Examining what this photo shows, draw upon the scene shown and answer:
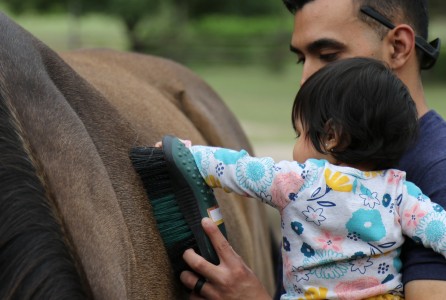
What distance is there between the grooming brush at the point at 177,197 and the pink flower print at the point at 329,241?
32cm

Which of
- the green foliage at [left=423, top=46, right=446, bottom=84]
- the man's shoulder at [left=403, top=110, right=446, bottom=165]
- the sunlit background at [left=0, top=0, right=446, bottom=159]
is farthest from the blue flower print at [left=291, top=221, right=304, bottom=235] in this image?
the green foliage at [left=423, top=46, right=446, bottom=84]

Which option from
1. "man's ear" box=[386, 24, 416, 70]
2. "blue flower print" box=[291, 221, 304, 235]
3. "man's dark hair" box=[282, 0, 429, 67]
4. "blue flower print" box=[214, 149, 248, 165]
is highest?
"man's dark hair" box=[282, 0, 429, 67]

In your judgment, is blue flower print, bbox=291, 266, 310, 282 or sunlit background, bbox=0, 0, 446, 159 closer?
blue flower print, bbox=291, 266, 310, 282

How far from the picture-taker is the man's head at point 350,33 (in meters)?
2.91

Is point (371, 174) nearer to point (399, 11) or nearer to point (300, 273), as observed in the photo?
point (300, 273)

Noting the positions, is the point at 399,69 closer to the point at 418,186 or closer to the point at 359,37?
the point at 359,37

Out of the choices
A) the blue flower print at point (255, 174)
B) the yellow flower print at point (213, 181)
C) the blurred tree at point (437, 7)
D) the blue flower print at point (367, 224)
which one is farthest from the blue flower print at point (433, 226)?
the blurred tree at point (437, 7)

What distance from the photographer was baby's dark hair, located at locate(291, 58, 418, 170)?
2215 mm

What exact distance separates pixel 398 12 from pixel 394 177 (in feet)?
3.29

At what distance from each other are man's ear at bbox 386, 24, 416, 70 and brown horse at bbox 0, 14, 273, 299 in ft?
2.98

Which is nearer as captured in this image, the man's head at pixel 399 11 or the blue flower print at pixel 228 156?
the blue flower print at pixel 228 156

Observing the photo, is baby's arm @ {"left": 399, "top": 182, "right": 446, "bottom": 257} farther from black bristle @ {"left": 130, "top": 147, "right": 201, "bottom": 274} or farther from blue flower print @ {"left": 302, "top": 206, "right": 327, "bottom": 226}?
black bristle @ {"left": 130, "top": 147, "right": 201, "bottom": 274}

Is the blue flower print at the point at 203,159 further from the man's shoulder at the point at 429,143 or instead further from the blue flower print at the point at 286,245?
the man's shoulder at the point at 429,143

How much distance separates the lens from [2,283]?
1.63 meters
